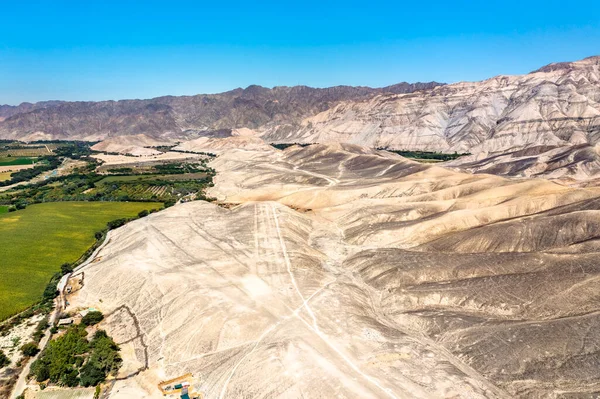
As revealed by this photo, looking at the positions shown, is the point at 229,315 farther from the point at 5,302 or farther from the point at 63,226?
the point at 63,226

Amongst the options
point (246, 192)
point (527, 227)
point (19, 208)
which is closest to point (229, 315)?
point (527, 227)

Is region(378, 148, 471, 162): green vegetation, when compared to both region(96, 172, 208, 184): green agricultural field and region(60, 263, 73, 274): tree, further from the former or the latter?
region(60, 263, 73, 274): tree

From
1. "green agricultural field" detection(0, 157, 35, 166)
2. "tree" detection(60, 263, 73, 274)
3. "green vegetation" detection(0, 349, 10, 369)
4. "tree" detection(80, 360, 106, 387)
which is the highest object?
"green agricultural field" detection(0, 157, 35, 166)

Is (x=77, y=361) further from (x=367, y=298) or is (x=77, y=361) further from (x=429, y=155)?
(x=429, y=155)

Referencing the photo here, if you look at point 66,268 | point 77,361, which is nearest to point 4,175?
point 66,268

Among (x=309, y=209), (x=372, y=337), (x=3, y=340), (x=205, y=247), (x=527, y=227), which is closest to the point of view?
(x=372, y=337)

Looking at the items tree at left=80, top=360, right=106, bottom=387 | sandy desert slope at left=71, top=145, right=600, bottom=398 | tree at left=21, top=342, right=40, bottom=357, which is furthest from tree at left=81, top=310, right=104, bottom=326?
tree at left=80, top=360, right=106, bottom=387
